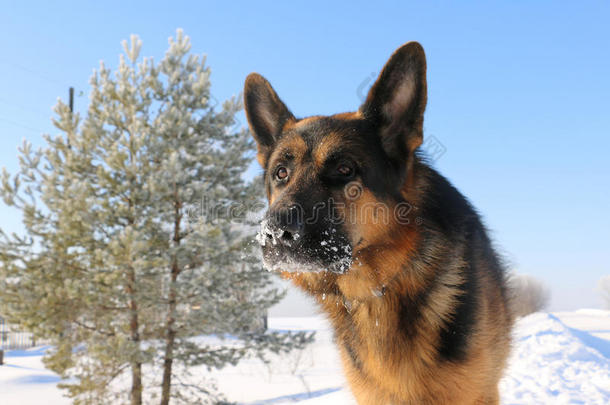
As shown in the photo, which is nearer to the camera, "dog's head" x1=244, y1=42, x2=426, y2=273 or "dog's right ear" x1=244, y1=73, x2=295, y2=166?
"dog's head" x1=244, y1=42, x2=426, y2=273

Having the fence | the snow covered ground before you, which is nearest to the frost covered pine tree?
the snow covered ground

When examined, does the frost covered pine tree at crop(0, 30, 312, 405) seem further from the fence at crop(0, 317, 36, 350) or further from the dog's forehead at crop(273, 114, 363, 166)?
the fence at crop(0, 317, 36, 350)

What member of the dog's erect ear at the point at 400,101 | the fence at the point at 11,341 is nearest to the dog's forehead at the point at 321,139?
the dog's erect ear at the point at 400,101

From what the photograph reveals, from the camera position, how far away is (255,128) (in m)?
3.40

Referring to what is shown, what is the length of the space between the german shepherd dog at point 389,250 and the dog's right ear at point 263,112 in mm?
522

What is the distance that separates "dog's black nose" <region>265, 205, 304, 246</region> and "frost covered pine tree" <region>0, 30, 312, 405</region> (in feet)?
26.5

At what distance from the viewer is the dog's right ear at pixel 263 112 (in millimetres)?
3336

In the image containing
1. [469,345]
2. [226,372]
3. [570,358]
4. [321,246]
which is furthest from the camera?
[226,372]

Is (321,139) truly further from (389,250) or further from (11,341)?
(11,341)

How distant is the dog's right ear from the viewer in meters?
3.34

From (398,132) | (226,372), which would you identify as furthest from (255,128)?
(226,372)

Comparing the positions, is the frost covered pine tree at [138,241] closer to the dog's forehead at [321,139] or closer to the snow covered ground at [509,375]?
the snow covered ground at [509,375]

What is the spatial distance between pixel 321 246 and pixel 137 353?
9.51m

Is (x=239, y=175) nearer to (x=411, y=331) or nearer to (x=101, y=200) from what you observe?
(x=101, y=200)
